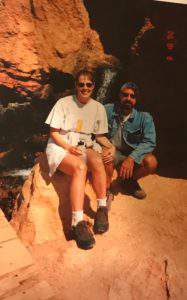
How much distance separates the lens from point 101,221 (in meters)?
3.15

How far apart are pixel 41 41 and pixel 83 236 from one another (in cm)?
283

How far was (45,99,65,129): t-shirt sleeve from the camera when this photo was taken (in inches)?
131

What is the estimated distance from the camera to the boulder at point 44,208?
10.7 feet

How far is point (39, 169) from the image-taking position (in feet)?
12.0

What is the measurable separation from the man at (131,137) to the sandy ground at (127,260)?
1.26 ft

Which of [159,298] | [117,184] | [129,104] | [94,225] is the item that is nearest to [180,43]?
[129,104]

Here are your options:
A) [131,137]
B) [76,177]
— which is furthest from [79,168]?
[131,137]

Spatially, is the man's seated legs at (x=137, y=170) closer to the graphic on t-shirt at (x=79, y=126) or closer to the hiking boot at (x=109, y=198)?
the hiking boot at (x=109, y=198)

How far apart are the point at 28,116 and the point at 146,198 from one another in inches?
93.0

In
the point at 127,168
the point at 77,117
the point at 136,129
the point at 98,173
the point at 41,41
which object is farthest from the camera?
the point at 41,41

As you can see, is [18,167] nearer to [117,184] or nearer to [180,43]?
[117,184]

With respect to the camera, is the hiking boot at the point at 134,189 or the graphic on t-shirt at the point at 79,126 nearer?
the graphic on t-shirt at the point at 79,126

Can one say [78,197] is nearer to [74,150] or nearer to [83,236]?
[83,236]

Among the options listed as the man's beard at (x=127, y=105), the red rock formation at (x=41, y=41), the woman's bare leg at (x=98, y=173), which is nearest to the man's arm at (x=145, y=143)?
the man's beard at (x=127, y=105)
